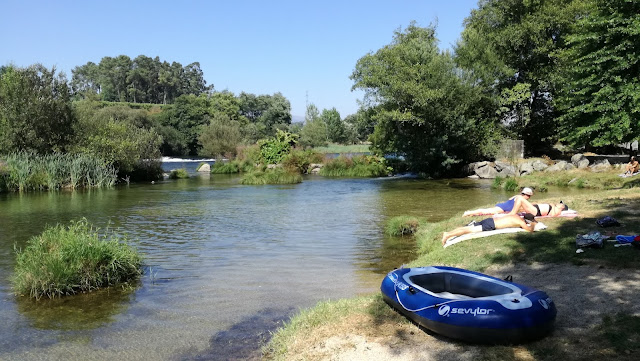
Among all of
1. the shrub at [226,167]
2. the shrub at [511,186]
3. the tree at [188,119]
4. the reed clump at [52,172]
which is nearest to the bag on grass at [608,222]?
the shrub at [511,186]

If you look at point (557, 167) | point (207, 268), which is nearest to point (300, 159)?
point (557, 167)

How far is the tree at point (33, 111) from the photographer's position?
2905 cm

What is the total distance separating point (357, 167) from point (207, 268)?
96.2 ft

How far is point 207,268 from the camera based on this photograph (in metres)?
10.5

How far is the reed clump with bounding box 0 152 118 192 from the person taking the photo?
1078 inches

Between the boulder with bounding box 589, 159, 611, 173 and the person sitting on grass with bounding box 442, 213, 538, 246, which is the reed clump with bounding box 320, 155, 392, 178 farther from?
the person sitting on grass with bounding box 442, 213, 538, 246

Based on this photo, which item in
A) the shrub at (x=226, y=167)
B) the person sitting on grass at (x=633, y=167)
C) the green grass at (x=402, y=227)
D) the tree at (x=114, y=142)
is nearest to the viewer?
the green grass at (x=402, y=227)

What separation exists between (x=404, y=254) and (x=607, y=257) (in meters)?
4.59

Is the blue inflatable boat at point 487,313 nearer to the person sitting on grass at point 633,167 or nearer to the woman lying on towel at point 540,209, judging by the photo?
the woman lying on towel at point 540,209

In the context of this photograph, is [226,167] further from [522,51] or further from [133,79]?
[133,79]

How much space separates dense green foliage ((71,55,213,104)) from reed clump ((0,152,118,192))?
99573 mm

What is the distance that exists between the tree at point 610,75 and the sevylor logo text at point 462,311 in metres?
15.1

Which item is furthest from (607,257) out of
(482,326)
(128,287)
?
(128,287)

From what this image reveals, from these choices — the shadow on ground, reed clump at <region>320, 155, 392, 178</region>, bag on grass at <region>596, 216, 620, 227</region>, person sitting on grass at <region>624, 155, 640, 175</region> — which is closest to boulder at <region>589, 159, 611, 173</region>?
person sitting on grass at <region>624, 155, 640, 175</region>
